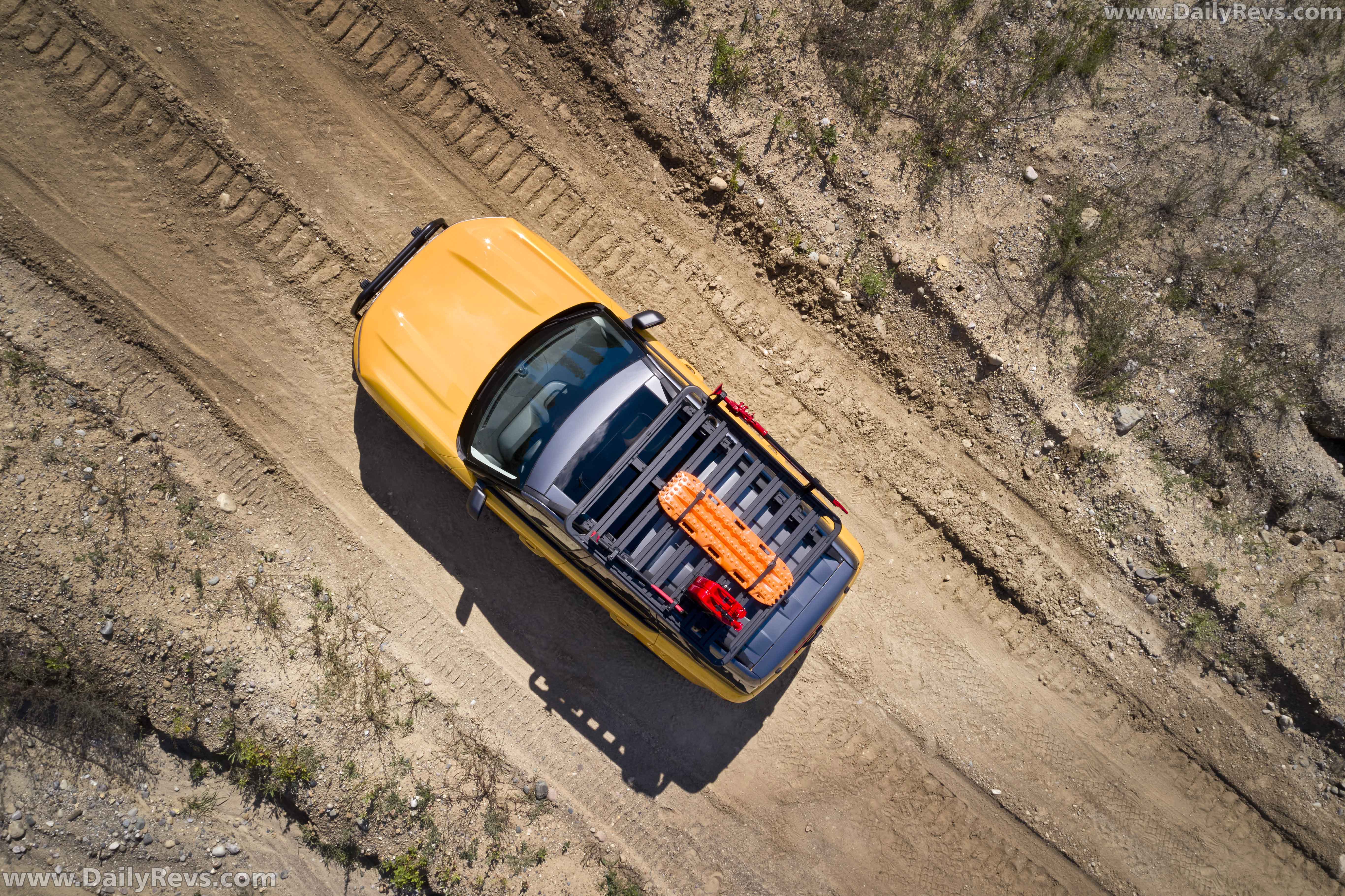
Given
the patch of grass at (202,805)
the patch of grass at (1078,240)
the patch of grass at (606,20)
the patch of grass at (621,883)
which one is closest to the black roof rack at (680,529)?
the patch of grass at (621,883)

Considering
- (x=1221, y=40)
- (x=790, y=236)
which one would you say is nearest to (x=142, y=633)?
(x=790, y=236)

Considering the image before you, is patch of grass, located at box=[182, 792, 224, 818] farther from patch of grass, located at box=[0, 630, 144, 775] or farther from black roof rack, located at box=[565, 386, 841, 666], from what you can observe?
black roof rack, located at box=[565, 386, 841, 666]

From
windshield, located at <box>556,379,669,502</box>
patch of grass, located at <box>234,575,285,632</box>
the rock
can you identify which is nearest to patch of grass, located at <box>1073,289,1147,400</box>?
the rock

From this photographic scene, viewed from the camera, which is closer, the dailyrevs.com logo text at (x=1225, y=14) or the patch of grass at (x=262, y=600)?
the patch of grass at (x=262, y=600)

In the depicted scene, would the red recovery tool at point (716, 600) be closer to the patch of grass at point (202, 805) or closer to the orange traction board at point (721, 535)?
the orange traction board at point (721, 535)

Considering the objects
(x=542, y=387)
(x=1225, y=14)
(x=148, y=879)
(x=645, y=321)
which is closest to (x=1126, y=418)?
(x=1225, y=14)

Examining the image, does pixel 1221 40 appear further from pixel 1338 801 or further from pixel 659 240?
pixel 1338 801

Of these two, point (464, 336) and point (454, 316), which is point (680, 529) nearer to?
point (464, 336)
